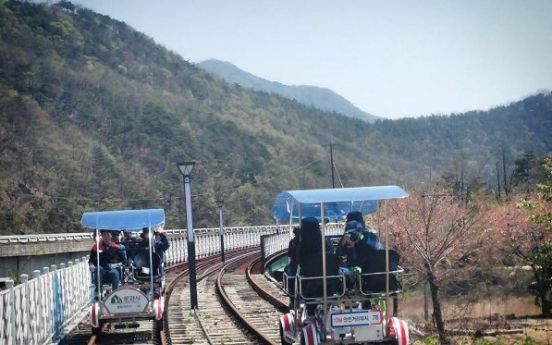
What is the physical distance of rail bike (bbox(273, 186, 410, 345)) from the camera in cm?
966

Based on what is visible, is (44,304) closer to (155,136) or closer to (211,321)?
(211,321)

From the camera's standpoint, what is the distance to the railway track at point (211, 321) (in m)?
14.0

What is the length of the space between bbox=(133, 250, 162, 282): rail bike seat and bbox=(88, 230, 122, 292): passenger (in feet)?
1.37

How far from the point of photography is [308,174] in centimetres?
10525

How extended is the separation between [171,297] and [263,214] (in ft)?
215

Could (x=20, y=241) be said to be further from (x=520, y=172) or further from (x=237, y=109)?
(x=237, y=109)

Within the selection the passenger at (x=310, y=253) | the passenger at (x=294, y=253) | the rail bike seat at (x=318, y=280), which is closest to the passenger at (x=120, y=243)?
the passenger at (x=294, y=253)

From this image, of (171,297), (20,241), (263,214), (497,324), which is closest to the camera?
(171,297)

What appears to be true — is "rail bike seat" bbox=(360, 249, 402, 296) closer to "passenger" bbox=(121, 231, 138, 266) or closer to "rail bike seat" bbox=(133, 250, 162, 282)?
"rail bike seat" bbox=(133, 250, 162, 282)

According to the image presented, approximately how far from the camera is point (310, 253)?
1008 centimetres

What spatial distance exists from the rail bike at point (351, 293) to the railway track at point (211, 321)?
317 cm

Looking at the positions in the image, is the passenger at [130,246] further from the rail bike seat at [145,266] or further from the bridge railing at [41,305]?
the bridge railing at [41,305]

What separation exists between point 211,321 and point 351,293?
7.42m

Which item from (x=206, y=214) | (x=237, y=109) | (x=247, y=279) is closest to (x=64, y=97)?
(x=206, y=214)
